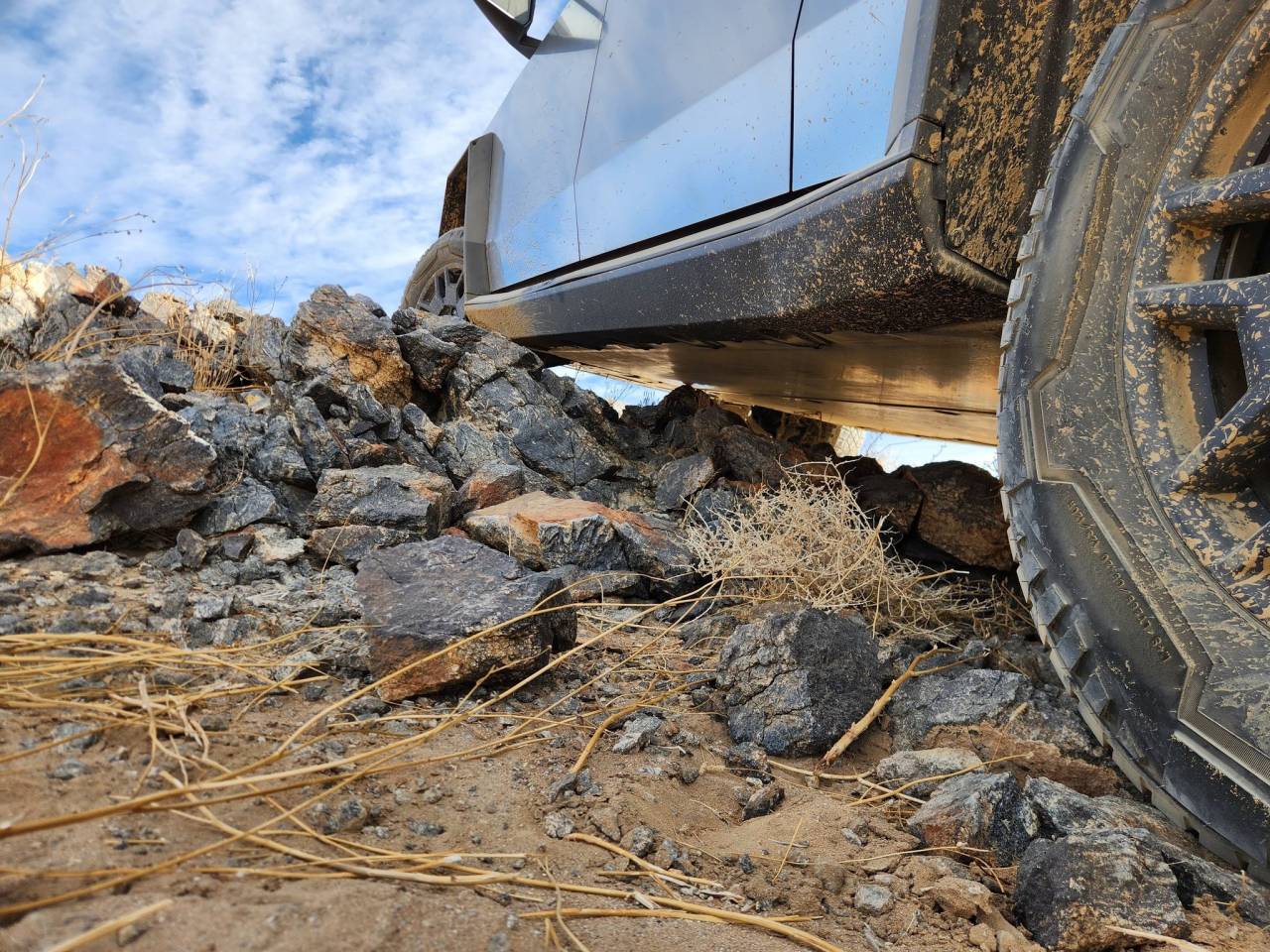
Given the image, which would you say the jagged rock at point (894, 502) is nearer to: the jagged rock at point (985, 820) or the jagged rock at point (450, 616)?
the jagged rock at point (450, 616)

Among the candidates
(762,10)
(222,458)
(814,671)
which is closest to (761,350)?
(762,10)

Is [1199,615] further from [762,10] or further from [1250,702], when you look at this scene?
[762,10]

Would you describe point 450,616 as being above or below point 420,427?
below

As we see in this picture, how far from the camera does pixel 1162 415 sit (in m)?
1.42

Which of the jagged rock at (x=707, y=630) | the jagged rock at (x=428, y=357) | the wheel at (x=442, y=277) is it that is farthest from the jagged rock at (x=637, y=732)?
the wheel at (x=442, y=277)

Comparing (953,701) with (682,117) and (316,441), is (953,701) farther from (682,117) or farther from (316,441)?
(316,441)

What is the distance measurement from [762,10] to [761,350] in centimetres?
112

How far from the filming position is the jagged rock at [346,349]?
374 cm

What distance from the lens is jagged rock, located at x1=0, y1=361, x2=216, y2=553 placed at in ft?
7.48

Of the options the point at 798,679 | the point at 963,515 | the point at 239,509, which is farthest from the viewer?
the point at 963,515

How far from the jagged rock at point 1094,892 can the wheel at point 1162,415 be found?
8.3 inches

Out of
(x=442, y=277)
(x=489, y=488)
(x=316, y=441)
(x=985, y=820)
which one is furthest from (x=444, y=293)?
(x=985, y=820)

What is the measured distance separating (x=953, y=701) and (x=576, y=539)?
132 centimetres

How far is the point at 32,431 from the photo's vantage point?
7.64ft
